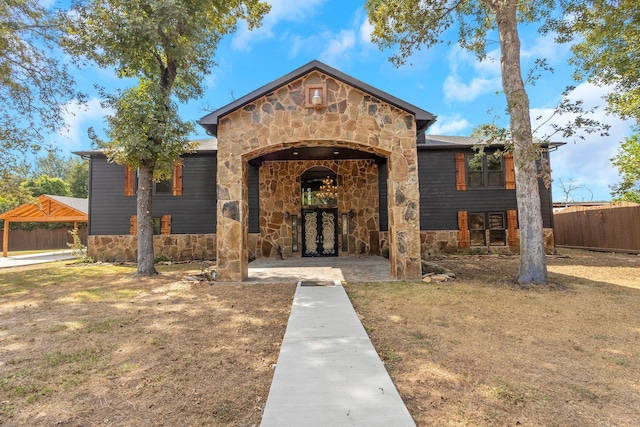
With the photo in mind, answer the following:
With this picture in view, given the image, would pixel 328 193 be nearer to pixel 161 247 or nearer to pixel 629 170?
pixel 161 247

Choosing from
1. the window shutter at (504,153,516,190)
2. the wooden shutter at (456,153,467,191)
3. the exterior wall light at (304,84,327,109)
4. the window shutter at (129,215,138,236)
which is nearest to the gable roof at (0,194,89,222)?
the window shutter at (129,215,138,236)

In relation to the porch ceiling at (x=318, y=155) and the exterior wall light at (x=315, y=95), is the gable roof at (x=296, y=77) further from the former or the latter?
the porch ceiling at (x=318, y=155)

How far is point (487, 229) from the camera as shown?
45.4 ft

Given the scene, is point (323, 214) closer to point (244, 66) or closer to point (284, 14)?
point (284, 14)

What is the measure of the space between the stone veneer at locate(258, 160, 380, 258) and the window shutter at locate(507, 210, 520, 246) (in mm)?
5682

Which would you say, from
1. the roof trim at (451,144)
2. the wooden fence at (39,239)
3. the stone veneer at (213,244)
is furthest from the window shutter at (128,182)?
the wooden fence at (39,239)

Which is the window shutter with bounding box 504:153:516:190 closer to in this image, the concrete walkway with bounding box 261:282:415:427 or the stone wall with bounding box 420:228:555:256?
the stone wall with bounding box 420:228:555:256

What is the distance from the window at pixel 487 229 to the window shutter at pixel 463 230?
261 millimetres

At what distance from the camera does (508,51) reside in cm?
766

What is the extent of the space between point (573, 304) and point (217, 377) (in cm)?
618

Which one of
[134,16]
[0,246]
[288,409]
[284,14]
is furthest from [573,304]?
[0,246]

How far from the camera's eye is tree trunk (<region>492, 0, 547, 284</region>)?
7285 mm

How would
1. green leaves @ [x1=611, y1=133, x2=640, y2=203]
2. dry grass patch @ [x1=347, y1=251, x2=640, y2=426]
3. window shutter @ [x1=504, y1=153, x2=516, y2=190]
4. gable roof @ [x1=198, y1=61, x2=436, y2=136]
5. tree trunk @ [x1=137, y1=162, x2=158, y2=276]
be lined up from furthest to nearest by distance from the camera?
green leaves @ [x1=611, y1=133, x2=640, y2=203] → window shutter @ [x1=504, y1=153, x2=516, y2=190] → tree trunk @ [x1=137, y1=162, x2=158, y2=276] → gable roof @ [x1=198, y1=61, x2=436, y2=136] → dry grass patch @ [x1=347, y1=251, x2=640, y2=426]

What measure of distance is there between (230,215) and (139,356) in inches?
187
